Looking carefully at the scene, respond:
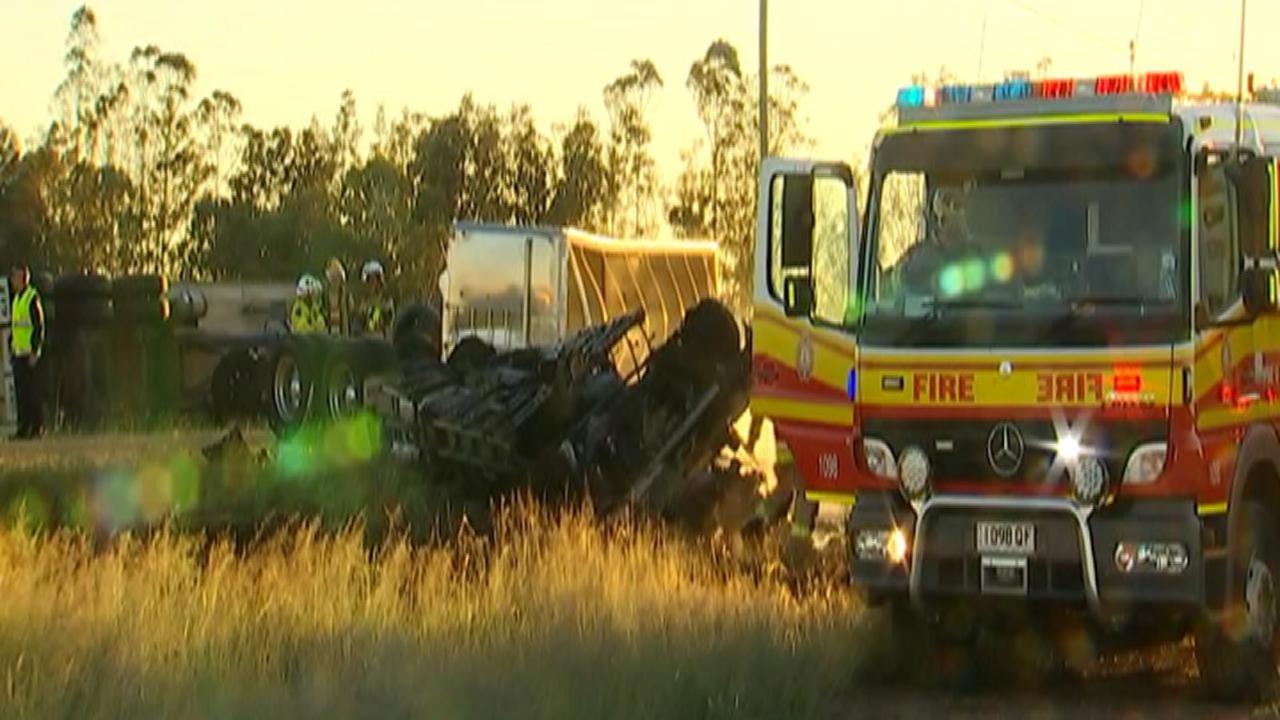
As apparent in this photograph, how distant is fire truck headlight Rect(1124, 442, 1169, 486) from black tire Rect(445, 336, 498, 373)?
336 inches

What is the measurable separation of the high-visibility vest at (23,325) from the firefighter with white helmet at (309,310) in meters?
3.33

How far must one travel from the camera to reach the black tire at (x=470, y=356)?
18.1m

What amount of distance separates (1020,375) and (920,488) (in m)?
0.81

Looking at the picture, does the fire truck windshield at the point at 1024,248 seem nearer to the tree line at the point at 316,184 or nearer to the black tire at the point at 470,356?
the black tire at the point at 470,356

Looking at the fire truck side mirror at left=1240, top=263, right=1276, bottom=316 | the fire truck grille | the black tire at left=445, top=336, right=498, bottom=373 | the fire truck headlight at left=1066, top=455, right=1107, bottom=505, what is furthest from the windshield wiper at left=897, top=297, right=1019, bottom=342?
the black tire at left=445, top=336, right=498, bottom=373

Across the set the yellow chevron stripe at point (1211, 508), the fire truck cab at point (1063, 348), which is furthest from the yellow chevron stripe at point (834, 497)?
the yellow chevron stripe at point (1211, 508)

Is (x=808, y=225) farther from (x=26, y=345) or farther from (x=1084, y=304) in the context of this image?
(x=26, y=345)

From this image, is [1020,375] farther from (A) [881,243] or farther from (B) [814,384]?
(B) [814,384]

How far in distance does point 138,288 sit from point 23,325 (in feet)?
7.26

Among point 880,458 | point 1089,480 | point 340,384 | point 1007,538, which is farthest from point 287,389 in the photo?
point 1089,480

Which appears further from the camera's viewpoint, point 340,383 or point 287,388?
point 287,388

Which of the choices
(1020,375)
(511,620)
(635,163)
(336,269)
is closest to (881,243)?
(1020,375)

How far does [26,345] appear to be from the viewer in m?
22.7

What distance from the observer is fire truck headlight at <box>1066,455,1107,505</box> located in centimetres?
1034
